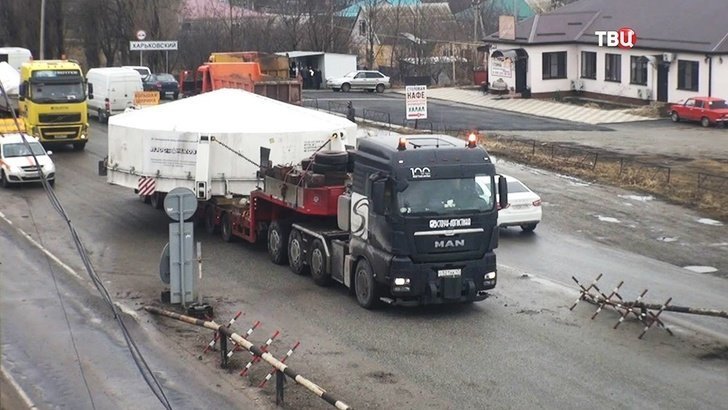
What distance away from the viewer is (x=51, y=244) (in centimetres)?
2777

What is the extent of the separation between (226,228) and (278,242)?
326 centimetres

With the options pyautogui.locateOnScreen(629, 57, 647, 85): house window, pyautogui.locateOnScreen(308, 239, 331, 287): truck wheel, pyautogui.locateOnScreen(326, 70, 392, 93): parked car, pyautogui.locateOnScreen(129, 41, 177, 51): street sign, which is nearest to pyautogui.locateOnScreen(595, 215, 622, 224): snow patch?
pyautogui.locateOnScreen(308, 239, 331, 287): truck wheel

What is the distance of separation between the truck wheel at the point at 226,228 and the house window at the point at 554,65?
41.4 m

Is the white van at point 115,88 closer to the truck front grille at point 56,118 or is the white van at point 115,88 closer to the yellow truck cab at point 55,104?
the yellow truck cab at point 55,104

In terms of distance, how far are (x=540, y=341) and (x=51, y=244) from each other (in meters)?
13.6

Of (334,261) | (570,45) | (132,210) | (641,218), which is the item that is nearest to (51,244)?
(132,210)

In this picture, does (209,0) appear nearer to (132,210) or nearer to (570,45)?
(570,45)

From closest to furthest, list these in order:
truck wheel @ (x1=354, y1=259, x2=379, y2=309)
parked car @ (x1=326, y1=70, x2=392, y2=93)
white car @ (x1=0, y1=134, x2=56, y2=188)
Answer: truck wheel @ (x1=354, y1=259, x2=379, y2=309), white car @ (x1=0, y1=134, x2=56, y2=188), parked car @ (x1=326, y1=70, x2=392, y2=93)

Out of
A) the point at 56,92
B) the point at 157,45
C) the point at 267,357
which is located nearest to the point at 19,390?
the point at 267,357

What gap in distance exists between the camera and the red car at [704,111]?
174 feet

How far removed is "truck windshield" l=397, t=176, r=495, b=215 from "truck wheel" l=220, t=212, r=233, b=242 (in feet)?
27.0

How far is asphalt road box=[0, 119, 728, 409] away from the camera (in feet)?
53.7

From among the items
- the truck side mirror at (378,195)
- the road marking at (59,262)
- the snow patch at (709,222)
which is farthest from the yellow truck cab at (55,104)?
the truck side mirror at (378,195)

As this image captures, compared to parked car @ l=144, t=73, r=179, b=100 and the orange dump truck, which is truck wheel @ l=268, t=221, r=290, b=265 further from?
parked car @ l=144, t=73, r=179, b=100
